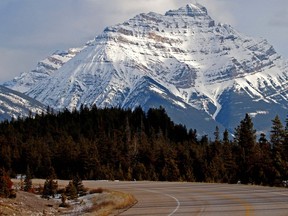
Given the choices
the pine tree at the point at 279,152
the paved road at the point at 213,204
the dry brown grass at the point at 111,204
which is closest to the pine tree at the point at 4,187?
the dry brown grass at the point at 111,204

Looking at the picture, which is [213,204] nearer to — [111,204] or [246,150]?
[111,204]

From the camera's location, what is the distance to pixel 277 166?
8375 centimetres

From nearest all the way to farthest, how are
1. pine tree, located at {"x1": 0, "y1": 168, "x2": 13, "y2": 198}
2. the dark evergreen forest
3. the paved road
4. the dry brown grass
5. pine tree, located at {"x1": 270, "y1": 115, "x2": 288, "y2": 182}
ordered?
1. the paved road
2. the dry brown grass
3. pine tree, located at {"x1": 0, "y1": 168, "x2": 13, "y2": 198}
4. pine tree, located at {"x1": 270, "y1": 115, "x2": 288, "y2": 182}
5. the dark evergreen forest

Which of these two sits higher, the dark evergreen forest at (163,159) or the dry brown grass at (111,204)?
the dark evergreen forest at (163,159)

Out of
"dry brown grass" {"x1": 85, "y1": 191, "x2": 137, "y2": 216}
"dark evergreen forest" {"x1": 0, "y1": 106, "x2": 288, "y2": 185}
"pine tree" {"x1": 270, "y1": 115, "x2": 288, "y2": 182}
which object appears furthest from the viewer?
"dark evergreen forest" {"x1": 0, "y1": 106, "x2": 288, "y2": 185}

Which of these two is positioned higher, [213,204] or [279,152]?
[279,152]

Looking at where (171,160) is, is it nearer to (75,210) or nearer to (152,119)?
(75,210)

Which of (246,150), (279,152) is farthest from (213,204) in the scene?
(246,150)

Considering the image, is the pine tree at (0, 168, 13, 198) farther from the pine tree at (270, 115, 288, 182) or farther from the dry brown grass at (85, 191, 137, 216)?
the pine tree at (270, 115, 288, 182)

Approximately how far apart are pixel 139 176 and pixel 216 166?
1302cm

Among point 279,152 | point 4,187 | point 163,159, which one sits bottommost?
point 4,187

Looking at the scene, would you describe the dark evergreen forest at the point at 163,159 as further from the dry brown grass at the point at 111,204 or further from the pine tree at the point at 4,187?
the pine tree at the point at 4,187

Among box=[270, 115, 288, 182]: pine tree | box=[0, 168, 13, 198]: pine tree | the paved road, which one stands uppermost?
box=[270, 115, 288, 182]: pine tree

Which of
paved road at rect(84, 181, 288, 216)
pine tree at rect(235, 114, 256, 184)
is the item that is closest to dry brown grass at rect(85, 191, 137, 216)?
paved road at rect(84, 181, 288, 216)
